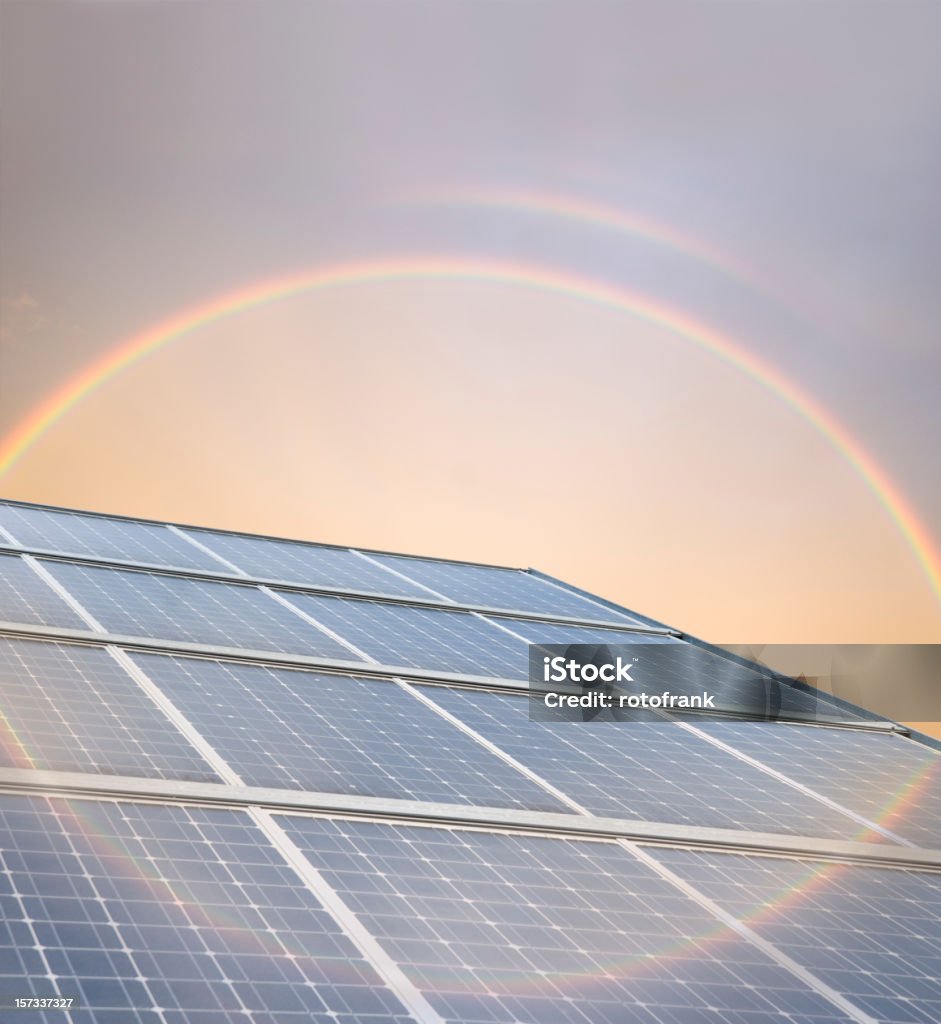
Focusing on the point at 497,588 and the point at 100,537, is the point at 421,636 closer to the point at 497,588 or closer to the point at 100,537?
the point at 497,588

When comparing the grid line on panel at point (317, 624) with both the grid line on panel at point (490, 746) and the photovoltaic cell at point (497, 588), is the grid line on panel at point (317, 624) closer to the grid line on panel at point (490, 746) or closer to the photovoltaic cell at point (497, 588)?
the grid line on panel at point (490, 746)

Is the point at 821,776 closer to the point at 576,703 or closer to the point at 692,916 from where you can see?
the point at 576,703

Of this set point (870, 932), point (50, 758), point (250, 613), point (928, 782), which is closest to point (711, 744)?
point (928, 782)

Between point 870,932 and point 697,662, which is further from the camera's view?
point 697,662

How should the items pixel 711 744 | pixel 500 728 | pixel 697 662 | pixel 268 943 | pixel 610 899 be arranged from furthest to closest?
1. pixel 697 662
2. pixel 711 744
3. pixel 500 728
4. pixel 610 899
5. pixel 268 943

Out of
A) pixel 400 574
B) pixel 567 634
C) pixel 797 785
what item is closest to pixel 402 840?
pixel 797 785

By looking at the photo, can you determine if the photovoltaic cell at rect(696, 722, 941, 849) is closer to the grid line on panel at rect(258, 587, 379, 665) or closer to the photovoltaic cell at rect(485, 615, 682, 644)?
the photovoltaic cell at rect(485, 615, 682, 644)

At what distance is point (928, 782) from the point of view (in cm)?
1274

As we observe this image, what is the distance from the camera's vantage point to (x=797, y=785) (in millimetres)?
11797

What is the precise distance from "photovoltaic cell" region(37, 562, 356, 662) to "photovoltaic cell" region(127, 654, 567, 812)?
1.09 metres

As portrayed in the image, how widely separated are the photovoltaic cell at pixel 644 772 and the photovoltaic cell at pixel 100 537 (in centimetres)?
695

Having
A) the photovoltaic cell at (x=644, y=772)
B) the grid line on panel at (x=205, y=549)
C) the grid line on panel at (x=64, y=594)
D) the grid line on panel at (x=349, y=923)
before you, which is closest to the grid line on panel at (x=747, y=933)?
the photovoltaic cell at (x=644, y=772)

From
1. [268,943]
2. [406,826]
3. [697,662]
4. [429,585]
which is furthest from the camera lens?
[429,585]

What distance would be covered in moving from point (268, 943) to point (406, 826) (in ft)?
7.64
